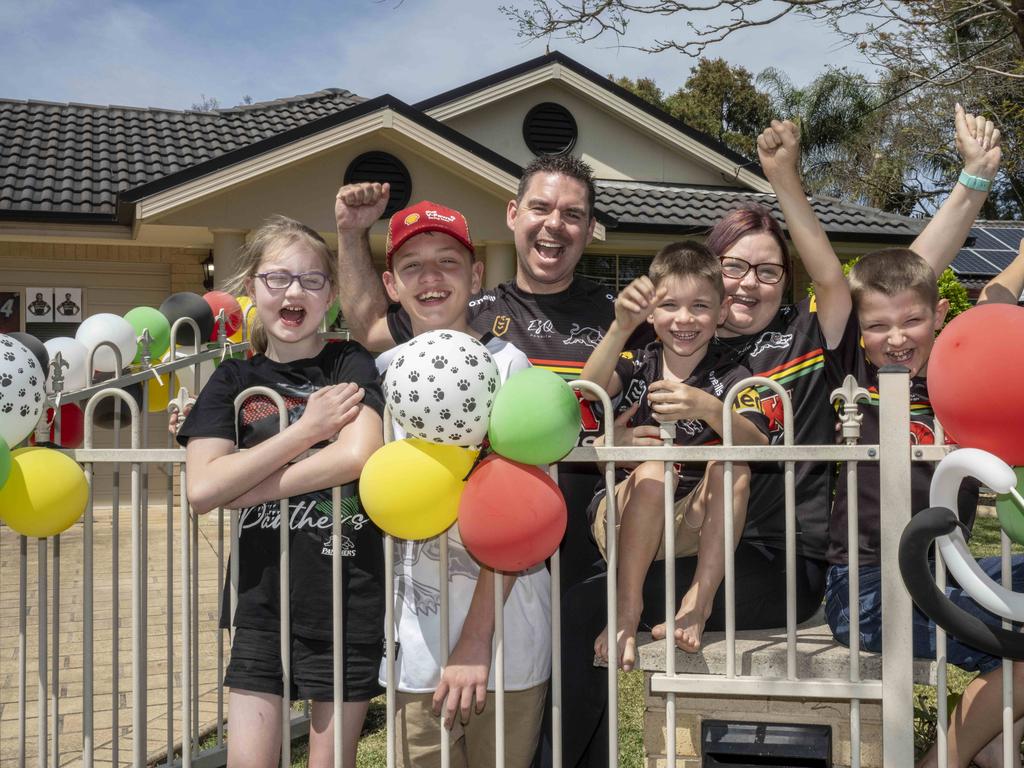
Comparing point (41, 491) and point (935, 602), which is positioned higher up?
point (41, 491)

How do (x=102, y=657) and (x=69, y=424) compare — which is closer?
(x=69, y=424)

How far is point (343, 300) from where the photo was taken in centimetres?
340

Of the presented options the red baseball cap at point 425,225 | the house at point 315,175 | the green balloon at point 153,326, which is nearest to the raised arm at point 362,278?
the red baseball cap at point 425,225

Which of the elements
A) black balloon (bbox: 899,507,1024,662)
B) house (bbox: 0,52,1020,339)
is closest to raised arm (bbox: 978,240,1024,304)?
black balloon (bbox: 899,507,1024,662)

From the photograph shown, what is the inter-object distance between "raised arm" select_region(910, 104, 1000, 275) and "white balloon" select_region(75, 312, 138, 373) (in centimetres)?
400

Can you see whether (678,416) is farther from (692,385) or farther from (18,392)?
(18,392)

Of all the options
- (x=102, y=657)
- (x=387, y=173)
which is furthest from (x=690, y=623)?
(x=387, y=173)

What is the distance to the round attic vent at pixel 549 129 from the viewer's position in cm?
1306

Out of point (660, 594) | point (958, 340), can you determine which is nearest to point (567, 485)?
point (660, 594)

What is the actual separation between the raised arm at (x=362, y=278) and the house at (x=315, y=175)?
682cm

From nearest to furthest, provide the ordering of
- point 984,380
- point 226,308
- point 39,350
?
1. point 984,380
2. point 39,350
3. point 226,308

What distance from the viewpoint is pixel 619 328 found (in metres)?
2.62

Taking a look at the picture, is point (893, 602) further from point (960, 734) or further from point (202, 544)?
point (202, 544)

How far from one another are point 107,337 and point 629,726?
339 centimetres
